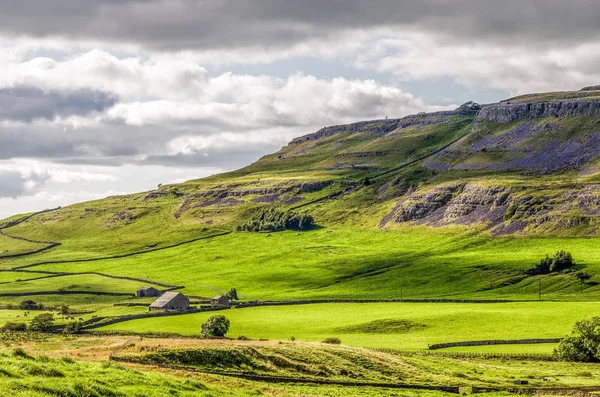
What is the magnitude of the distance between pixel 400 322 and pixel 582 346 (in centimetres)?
Result: 4188

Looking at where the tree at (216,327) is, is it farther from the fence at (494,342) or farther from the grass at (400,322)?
the fence at (494,342)

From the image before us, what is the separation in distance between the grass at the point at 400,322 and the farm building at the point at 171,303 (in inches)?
772

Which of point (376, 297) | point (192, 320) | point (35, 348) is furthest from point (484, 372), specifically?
point (376, 297)

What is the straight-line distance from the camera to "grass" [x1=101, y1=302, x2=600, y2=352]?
4899 inches

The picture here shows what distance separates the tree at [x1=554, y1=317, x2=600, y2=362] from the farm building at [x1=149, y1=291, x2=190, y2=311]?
10048 centimetres

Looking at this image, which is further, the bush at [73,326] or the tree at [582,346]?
the bush at [73,326]

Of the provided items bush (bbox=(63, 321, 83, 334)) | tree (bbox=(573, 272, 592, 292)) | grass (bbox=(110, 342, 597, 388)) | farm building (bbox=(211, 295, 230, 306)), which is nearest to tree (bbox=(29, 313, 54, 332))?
bush (bbox=(63, 321, 83, 334))

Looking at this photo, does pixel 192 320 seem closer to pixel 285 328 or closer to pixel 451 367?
pixel 285 328

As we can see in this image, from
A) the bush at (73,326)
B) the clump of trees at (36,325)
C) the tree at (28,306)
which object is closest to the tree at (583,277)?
the bush at (73,326)

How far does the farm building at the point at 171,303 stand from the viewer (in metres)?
177

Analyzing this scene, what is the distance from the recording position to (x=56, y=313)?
17012cm

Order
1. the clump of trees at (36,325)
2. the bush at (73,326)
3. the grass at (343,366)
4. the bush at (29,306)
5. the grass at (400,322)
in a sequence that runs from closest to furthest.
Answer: the grass at (343,366)
the grass at (400,322)
the clump of trees at (36,325)
the bush at (73,326)
the bush at (29,306)

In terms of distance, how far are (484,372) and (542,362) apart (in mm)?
18662

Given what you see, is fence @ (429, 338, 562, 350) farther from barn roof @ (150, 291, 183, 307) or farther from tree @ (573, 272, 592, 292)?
barn roof @ (150, 291, 183, 307)
